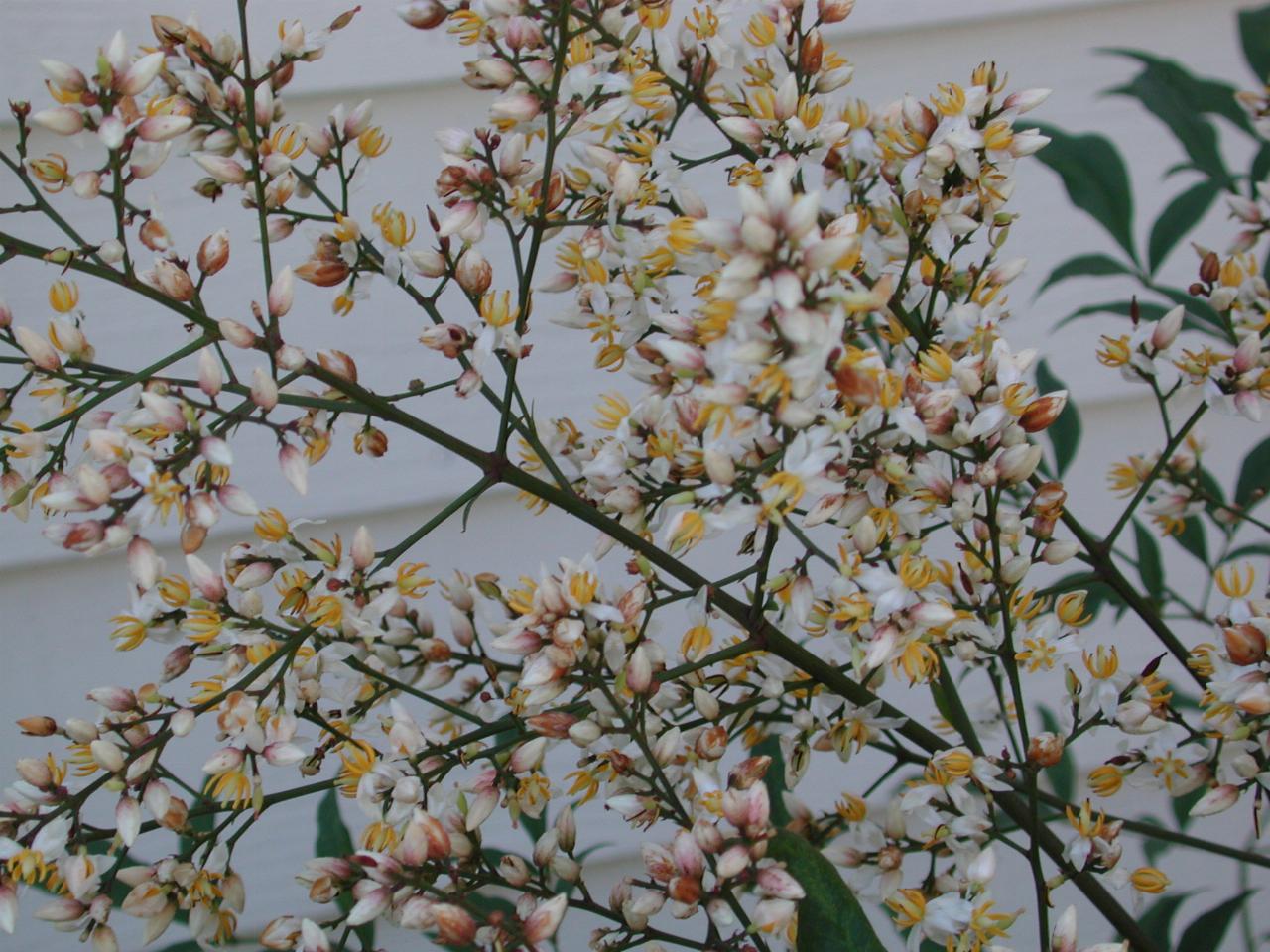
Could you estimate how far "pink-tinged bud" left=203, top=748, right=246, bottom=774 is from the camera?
0.33 meters

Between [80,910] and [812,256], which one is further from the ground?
[812,256]

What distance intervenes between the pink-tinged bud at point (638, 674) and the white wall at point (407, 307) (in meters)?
0.46

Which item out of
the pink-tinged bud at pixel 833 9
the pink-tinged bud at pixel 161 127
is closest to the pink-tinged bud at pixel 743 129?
the pink-tinged bud at pixel 833 9

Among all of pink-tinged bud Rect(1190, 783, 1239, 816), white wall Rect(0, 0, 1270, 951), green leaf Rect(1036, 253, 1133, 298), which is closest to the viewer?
pink-tinged bud Rect(1190, 783, 1239, 816)

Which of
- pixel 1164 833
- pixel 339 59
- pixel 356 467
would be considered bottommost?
pixel 1164 833

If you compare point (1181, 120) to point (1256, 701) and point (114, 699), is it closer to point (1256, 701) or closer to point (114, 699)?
point (1256, 701)

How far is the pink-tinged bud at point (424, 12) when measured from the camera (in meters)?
0.37

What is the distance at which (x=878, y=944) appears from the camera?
0.33 metres

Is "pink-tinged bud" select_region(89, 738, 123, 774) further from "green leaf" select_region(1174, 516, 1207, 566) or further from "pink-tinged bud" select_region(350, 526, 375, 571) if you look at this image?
"green leaf" select_region(1174, 516, 1207, 566)

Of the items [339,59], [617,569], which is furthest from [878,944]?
[339,59]

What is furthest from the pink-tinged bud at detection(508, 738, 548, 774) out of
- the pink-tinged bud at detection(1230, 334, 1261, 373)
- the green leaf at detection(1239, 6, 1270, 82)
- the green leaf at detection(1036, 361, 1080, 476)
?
the green leaf at detection(1239, 6, 1270, 82)

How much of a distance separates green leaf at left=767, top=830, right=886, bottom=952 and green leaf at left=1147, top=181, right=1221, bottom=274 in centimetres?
40

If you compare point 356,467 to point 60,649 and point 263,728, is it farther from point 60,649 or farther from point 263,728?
point 263,728

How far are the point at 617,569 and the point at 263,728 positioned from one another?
1.49 ft
